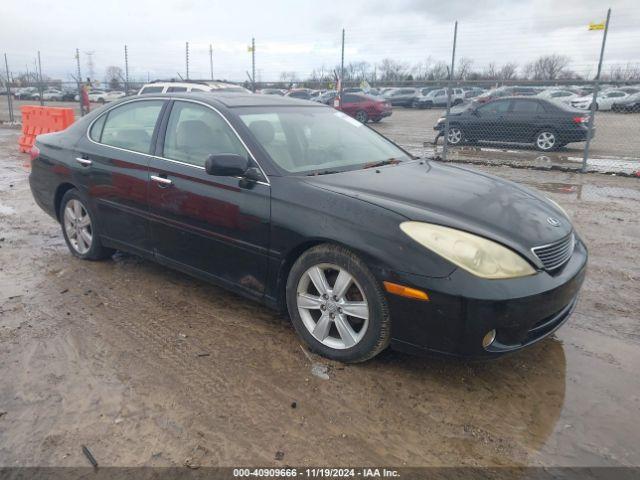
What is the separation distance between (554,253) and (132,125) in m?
3.43

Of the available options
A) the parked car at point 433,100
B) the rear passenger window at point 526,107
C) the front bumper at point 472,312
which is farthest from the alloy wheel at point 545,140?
the parked car at point 433,100

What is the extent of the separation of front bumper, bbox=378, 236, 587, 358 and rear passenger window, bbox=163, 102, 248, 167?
1577 millimetres

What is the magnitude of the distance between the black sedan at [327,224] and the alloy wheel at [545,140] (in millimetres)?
10860

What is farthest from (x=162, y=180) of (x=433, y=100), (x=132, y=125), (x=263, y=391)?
(x=433, y=100)

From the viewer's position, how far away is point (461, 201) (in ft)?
10.5

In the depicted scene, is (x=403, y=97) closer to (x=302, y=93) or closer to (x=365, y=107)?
(x=302, y=93)

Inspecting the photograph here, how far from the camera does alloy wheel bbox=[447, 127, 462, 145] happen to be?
15.2 m

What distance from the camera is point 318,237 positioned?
3.09m

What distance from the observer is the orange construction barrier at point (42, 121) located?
479 inches

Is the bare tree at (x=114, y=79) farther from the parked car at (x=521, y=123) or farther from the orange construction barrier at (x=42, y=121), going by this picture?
the parked car at (x=521, y=123)

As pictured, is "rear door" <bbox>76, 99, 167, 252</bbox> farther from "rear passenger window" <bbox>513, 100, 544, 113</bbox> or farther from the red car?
the red car

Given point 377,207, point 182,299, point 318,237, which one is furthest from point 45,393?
point 377,207

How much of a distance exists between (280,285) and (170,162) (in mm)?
1363

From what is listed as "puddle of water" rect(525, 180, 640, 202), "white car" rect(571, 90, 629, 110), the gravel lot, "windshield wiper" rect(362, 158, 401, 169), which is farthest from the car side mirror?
"white car" rect(571, 90, 629, 110)
